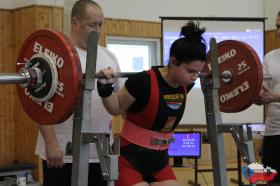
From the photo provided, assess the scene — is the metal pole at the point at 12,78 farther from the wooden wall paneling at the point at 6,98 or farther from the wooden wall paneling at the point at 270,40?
the wooden wall paneling at the point at 270,40

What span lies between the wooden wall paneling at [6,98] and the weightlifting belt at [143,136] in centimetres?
486

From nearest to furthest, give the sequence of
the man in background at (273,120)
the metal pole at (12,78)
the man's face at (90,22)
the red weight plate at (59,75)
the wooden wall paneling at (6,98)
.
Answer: the metal pole at (12,78), the red weight plate at (59,75), the man's face at (90,22), the man in background at (273,120), the wooden wall paneling at (6,98)

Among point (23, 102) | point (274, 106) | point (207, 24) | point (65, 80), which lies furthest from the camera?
point (207, 24)

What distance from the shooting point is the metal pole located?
6.04ft

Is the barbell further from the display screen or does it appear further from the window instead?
the window

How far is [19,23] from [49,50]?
5.07m

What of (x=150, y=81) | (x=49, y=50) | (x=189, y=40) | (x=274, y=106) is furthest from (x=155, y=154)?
(x=274, y=106)

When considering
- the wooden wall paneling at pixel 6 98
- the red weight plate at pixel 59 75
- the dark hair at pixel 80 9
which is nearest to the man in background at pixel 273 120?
the dark hair at pixel 80 9

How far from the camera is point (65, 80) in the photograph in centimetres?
198

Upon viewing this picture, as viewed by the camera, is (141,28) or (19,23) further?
(141,28)

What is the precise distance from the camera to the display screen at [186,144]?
5.80 meters

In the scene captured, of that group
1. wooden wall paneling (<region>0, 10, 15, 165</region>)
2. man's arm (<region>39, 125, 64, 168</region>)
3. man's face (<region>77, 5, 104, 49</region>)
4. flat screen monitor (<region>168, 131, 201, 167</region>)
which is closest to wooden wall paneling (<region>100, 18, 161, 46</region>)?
wooden wall paneling (<region>0, 10, 15, 165</region>)

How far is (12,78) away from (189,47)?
2.74 feet

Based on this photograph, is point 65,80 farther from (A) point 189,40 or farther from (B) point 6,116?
(B) point 6,116
